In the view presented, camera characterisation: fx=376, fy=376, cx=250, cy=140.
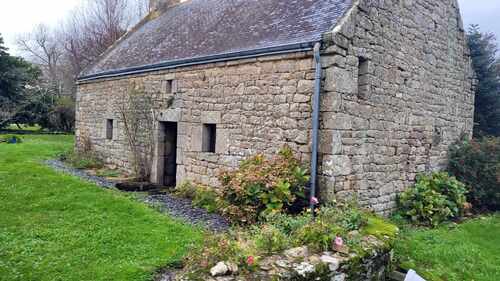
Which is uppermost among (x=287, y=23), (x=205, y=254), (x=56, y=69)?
(x=56, y=69)

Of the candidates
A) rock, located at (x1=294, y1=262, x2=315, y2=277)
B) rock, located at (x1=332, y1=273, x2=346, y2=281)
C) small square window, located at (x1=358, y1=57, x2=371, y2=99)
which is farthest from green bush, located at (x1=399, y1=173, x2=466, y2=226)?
rock, located at (x1=294, y1=262, x2=315, y2=277)

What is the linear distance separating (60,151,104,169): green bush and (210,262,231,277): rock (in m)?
10.1

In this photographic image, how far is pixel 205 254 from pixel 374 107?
4781mm

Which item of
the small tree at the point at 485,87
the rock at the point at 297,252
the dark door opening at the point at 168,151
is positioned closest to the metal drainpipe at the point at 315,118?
the rock at the point at 297,252

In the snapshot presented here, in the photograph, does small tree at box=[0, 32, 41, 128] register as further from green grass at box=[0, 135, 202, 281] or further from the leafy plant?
the leafy plant

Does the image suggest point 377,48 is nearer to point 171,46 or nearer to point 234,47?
point 234,47

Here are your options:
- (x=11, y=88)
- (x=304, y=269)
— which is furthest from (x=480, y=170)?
(x=11, y=88)

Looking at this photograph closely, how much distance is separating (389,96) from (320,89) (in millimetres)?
2166

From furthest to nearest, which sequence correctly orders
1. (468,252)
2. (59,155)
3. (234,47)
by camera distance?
(59,155)
(234,47)
(468,252)

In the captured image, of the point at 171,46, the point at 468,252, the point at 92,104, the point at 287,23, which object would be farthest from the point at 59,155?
the point at 468,252

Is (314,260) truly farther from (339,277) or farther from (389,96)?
(389,96)

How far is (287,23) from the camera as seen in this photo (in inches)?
305

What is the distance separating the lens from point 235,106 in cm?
799

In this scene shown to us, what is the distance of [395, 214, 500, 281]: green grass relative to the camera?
18.6 feet
